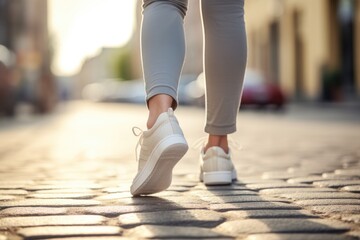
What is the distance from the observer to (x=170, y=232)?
1.85 metres

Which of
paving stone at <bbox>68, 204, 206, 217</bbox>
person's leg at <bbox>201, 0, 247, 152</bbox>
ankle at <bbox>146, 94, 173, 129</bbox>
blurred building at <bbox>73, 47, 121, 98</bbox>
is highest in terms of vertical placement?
blurred building at <bbox>73, 47, 121, 98</bbox>

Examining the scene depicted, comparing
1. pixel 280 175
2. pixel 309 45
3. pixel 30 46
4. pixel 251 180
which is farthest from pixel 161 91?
pixel 309 45

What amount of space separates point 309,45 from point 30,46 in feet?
34.8

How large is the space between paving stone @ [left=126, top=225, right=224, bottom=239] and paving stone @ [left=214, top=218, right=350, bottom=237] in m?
0.05

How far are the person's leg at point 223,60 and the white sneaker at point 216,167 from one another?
0.08 metres

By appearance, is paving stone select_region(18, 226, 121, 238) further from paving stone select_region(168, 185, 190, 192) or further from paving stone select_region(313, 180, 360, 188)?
paving stone select_region(313, 180, 360, 188)

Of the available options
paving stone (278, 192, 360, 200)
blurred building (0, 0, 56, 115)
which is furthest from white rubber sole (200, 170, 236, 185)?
blurred building (0, 0, 56, 115)

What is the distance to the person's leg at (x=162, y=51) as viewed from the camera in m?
2.50

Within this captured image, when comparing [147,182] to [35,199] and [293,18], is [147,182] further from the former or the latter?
[293,18]

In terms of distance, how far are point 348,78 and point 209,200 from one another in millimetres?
19032

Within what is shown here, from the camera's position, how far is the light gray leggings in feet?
8.32

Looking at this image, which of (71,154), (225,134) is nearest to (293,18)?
(71,154)

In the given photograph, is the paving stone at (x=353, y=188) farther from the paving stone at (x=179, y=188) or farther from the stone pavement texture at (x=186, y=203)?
the paving stone at (x=179, y=188)

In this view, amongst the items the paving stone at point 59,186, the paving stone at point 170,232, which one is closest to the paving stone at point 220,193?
the paving stone at point 59,186
